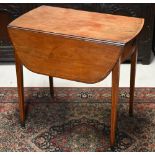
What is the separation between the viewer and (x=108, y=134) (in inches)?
79.2

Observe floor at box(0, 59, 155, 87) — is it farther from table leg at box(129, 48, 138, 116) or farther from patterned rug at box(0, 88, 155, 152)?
table leg at box(129, 48, 138, 116)

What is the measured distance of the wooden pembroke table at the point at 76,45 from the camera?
159 cm

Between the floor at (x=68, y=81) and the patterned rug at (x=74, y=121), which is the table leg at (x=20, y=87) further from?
the floor at (x=68, y=81)

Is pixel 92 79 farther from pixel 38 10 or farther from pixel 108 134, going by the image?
pixel 38 10

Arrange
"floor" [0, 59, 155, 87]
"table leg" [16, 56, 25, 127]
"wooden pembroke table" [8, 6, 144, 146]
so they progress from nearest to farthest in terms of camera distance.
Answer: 1. "wooden pembroke table" [8, 6, 144, 146]
2. "table leg" [16, 56, 25, 127]
3. "floor" [0, 59, 155, 87]

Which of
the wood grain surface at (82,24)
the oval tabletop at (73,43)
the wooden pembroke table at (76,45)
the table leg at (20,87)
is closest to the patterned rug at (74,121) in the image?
the table leg at (20,87)

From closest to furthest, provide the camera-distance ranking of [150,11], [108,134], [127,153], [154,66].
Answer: [127,153]
[108,134]
[150,11]
[154,66]

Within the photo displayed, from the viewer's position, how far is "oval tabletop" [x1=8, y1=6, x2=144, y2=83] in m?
1.59

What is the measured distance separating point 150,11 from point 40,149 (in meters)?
1.48

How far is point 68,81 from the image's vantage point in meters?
2.62

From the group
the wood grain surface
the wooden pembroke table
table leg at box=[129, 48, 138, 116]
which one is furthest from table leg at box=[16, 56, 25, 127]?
table leg at box=[129, 48, 138, 116]

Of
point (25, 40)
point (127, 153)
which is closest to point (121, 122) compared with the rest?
point (127, 153)

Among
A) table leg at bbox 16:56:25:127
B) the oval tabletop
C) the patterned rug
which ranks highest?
the oval tabletop

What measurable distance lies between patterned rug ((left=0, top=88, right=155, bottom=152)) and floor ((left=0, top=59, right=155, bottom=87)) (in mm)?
89
